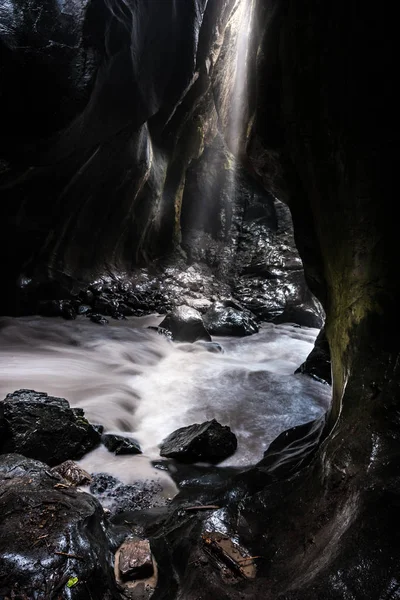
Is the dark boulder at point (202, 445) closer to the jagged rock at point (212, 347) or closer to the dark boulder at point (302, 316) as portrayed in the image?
the jagged rock at point (212, 347)

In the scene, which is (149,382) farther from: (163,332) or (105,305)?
(105,305)

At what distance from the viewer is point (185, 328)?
34.5 feet

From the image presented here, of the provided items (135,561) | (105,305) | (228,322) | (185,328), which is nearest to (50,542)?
(135,561)

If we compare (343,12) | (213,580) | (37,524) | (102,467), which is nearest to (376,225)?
(343,12)

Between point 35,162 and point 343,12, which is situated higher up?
point 343,12

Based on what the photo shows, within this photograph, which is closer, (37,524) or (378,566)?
(378,566)

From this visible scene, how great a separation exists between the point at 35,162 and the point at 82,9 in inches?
110

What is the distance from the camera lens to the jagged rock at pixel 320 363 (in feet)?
24.9

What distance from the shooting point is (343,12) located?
3.25 m

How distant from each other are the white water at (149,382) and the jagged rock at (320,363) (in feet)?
1.00

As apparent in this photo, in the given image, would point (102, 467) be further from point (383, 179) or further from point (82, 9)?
point (82, 9)

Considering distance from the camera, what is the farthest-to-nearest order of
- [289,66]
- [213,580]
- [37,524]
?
[289,66] → [37,524] → [213,580]

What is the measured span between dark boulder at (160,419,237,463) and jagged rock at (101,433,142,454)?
34 centimetres

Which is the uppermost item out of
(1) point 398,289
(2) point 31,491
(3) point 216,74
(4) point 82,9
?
(3) point 216,74
